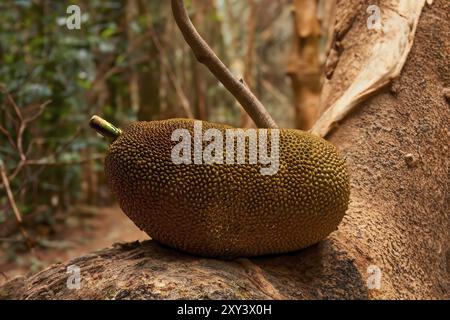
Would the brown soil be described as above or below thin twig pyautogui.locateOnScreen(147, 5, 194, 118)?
below

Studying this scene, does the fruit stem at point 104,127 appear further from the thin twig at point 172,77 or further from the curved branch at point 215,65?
the thin twig at point 172,77

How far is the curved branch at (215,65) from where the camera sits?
0.71m

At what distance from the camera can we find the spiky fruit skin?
2.04 feet

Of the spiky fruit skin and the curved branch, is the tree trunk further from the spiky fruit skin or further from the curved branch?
the curved branch

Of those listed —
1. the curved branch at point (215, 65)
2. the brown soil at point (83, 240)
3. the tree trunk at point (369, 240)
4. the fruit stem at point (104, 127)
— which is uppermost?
the curved branch at point (215, 65)

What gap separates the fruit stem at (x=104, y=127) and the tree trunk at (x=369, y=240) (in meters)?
0.16

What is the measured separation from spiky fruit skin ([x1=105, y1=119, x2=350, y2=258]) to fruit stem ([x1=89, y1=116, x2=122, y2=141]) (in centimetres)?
2

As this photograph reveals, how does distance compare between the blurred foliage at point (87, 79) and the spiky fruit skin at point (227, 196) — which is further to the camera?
the blurred foliage at point (87, 79)

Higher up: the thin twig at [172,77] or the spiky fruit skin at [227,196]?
the thin twig at [172,77]

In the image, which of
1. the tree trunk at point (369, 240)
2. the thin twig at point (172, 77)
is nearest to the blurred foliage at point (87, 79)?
the thin twig at point (172, 77)

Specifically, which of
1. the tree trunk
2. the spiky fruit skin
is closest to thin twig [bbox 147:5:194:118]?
the tree trunk

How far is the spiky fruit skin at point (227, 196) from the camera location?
0.62m

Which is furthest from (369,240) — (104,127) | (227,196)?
(104,127)
